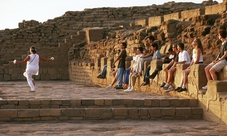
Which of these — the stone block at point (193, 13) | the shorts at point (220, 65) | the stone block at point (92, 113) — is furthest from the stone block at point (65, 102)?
the stone block at point (193, 13)

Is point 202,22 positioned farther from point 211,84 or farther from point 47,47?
point 47,47

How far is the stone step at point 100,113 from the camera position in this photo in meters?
12.6

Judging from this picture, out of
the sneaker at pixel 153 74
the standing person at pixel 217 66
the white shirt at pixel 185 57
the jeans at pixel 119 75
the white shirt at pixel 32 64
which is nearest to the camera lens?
the standing person at pixel 217 66

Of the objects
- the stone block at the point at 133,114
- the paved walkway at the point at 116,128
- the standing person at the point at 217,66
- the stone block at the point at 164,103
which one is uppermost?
the standing person at the point at 217,66

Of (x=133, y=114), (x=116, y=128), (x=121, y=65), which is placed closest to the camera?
(x=116, y=128)

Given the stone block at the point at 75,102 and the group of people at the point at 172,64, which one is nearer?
the group of people at the point at 172,64

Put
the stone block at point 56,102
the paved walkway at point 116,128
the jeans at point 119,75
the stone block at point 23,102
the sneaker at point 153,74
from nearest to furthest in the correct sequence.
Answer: the paved walkway at point 116,128 < the stone block at point 23,102 < the stone block at point 56,102 < the sneaker at point 153,74 < the jeans at point 119,75

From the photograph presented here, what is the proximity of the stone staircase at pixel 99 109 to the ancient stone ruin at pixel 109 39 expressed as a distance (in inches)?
20.3

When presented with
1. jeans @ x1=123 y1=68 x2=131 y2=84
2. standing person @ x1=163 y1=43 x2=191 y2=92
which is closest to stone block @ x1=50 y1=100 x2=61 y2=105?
standing person @ x1=163 y1=43 x2=191 y2=92

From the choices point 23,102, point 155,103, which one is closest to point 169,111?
point 155,103

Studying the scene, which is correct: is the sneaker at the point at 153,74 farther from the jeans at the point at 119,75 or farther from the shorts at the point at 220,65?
the shorts at the point at 220,65

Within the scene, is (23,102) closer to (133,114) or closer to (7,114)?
(7,114)

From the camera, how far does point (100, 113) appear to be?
12742mm

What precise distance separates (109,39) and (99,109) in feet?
48.0
